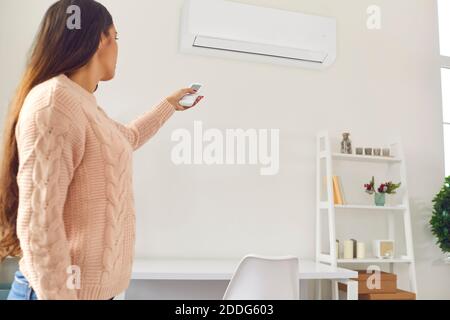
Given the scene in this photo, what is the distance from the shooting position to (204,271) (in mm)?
1656

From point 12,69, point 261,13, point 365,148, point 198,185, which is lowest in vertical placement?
point 198,185

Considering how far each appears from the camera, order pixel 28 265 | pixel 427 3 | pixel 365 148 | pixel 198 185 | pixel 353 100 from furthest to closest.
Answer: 1. pixel 427 3
2. pixel 353 100
3. pixel 365 148
4. pixel 198 185
5. pixel 28 265

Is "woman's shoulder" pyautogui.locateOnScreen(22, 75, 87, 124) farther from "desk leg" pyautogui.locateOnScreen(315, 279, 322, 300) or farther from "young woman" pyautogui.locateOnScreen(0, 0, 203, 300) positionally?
"desk leg" pyautogui.locateOnScreen(315, 279, 322, 300)

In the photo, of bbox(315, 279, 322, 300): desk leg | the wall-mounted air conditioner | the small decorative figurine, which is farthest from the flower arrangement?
the wall-mounted air conditioner

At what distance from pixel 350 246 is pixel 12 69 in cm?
204

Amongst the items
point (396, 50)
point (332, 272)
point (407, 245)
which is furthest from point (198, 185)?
point (396, 50)

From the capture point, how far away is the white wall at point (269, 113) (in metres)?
2.11

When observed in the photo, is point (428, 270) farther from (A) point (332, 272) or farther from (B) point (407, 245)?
(A) point (332, 272)

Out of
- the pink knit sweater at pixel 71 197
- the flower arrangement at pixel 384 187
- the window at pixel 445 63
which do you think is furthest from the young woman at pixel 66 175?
the window at pixel 445 63

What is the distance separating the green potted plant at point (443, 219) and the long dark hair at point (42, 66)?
2.27 meters

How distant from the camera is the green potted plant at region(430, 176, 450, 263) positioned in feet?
7.60

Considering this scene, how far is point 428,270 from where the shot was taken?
2557mm

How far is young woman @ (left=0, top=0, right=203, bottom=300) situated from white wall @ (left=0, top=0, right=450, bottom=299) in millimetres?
1327

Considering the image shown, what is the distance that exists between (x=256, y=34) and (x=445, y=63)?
1.56 meters
